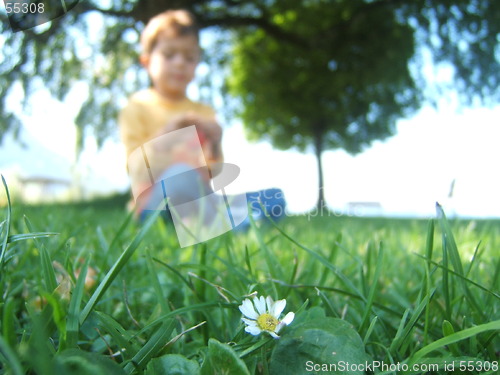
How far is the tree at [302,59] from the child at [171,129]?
2.18m

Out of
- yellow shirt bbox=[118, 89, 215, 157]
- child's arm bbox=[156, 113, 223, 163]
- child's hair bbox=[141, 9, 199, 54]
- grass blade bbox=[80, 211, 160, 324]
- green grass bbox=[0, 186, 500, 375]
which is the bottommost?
green grass bbox=[0, 186, 500, 375]

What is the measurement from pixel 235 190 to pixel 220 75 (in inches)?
203

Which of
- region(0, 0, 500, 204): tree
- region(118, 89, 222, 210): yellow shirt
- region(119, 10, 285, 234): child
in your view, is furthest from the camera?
region(0, 0, 500, 204): tree

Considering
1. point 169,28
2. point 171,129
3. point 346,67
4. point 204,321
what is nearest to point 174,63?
point 169,28

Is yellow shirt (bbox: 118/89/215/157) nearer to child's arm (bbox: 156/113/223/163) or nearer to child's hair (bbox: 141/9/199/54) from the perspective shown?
child's hair (bbox: 141/9/199/54)

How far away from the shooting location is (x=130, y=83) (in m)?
4.74

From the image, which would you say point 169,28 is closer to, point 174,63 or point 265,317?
point 174,63

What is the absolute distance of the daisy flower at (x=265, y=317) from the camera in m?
0.23

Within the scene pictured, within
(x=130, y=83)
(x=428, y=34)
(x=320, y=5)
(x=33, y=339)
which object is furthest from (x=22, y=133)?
(x=33, y=339)

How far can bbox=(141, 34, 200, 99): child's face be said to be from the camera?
1.33m

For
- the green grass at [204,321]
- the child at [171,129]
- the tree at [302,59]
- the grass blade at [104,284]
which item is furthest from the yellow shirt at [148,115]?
the tree at [302,59]

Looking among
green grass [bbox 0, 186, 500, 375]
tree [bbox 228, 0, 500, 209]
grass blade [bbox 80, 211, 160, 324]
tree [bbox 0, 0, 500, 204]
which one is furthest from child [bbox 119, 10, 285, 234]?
tree [bbox 228, 0, 500, 209]

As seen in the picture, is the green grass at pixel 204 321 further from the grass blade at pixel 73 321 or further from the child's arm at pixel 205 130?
the child's arm at pixel 205 130

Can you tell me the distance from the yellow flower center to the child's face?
1.18 meters
